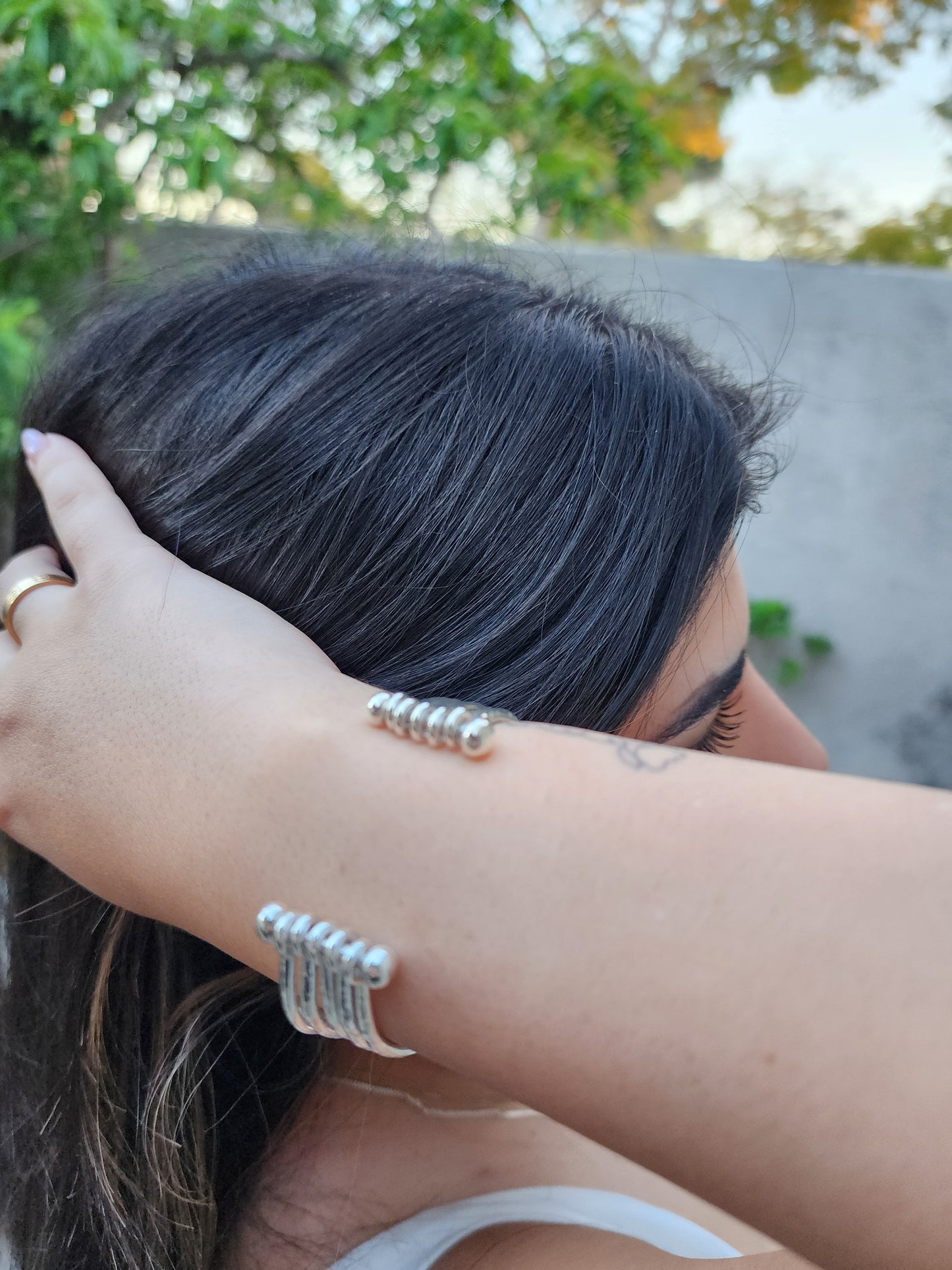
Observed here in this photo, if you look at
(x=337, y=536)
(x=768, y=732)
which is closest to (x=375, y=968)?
(x=337, y=536)

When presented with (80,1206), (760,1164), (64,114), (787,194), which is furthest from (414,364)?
(787,194)

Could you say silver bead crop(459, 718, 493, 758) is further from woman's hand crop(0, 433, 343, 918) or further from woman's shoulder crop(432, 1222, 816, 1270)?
woman's shoulder crop(432, 1222, 816, 1270)

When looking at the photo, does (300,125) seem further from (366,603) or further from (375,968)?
(375,968)

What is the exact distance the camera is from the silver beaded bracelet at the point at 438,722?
54cm

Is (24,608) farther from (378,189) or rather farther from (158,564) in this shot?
(378,189)

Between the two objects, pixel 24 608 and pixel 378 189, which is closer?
pixel 24 608

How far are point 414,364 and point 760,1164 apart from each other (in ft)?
2.26

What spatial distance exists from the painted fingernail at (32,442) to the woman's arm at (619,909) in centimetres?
44

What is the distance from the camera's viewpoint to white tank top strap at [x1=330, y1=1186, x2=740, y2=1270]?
761 mm

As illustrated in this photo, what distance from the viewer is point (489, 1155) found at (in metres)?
0.84

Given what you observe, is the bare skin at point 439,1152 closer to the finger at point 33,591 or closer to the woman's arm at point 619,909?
the woman's arm at point 619,909

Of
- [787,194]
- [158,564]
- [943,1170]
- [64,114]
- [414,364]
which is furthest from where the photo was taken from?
[787,194]

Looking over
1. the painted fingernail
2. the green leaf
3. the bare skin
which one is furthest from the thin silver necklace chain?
the green leaf

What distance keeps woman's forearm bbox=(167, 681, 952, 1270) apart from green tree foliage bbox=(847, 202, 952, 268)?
3.27 meters
